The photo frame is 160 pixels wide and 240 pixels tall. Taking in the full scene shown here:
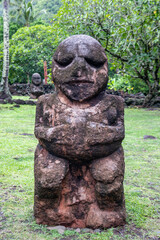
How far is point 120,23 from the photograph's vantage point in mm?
11250

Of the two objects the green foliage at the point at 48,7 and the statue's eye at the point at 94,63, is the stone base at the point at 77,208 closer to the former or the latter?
the statue's eye at the point at 94,63

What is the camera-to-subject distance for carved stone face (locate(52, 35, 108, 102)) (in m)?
3.01

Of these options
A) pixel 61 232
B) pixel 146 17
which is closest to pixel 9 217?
pixel 61 232

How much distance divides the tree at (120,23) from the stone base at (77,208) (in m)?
8.09

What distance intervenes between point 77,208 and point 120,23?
9.53 metres

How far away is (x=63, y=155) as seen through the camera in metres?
3.00

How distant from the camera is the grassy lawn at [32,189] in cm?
293

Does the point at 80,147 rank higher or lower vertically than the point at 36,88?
higher

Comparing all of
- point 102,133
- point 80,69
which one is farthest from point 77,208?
point 80,69

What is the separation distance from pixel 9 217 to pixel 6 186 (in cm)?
97

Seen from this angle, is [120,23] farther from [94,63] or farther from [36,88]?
[36,88]

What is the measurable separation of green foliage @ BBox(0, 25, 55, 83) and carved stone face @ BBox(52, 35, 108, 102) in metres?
20.6

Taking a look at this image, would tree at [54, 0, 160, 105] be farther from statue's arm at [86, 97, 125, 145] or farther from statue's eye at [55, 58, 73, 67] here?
statue's arm at [86, 97, 125, 145]

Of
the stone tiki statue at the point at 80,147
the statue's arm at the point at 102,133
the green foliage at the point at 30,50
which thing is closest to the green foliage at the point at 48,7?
the green foliage at the point at 30,50
